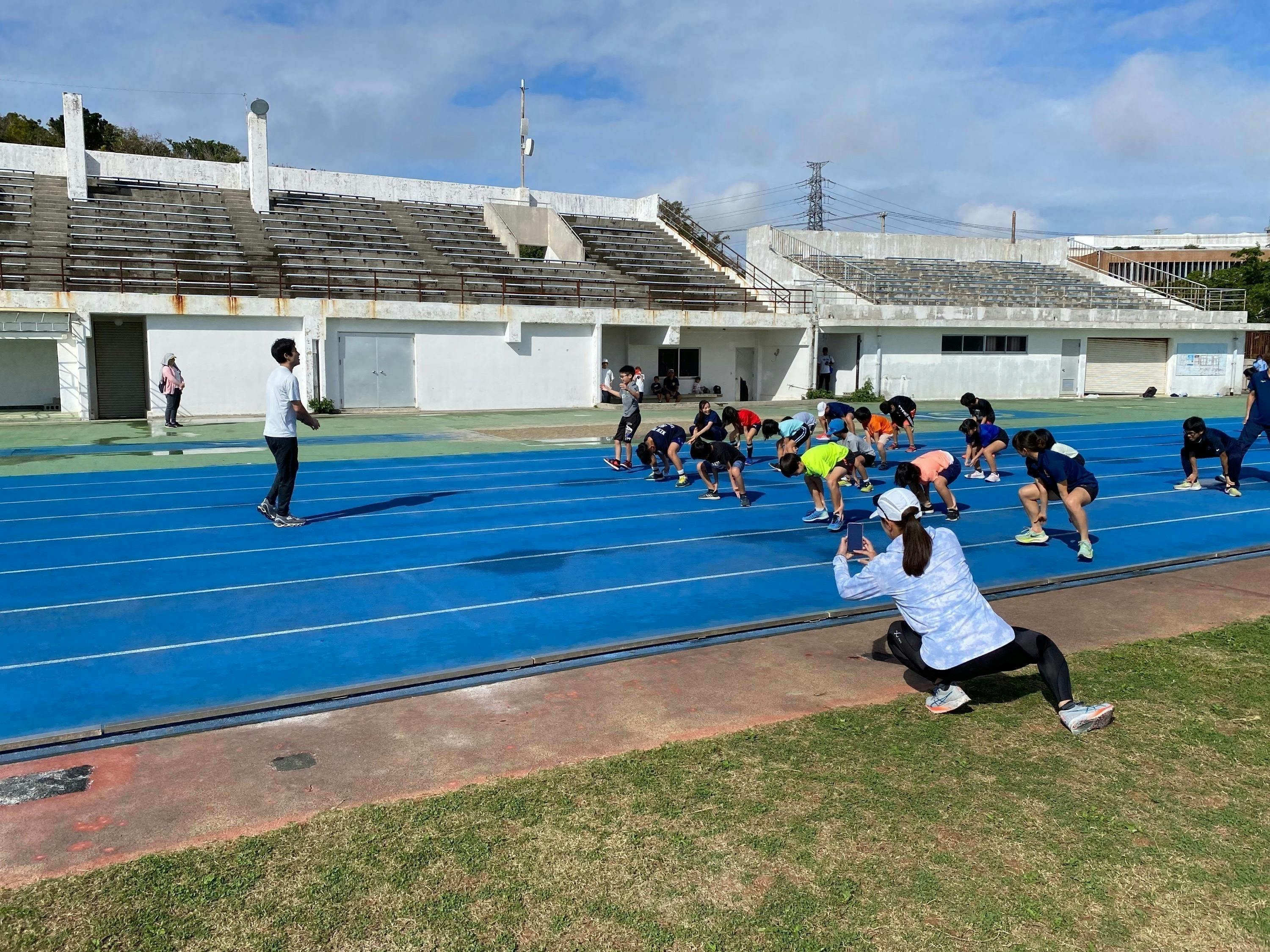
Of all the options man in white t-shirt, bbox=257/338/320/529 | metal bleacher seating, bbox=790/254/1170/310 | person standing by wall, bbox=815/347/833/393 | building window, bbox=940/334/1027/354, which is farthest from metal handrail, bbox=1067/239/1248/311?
man in white t-shirt, bbox=257/338/320/529

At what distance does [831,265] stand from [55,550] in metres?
33.1

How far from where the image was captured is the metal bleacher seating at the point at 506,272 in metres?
31.9

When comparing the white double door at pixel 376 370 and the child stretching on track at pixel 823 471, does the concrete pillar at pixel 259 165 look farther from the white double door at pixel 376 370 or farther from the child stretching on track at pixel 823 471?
the child stretching on track at pixel 823 471

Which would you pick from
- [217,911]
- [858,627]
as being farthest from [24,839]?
[858,627]

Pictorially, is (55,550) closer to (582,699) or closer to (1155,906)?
(582,699)

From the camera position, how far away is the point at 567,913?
3660mm

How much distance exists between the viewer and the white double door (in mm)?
28531

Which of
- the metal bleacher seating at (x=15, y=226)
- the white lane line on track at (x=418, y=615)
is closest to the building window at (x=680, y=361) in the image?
the metal bleacher seating at (x=15, y=226)

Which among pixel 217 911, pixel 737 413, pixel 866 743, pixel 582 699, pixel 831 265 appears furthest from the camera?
pixel 831 265

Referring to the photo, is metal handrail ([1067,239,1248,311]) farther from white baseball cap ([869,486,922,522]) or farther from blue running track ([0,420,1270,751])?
white baseball cap ([869,486,922,522])

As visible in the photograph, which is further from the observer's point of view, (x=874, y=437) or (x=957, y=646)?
(x=874, y=437)

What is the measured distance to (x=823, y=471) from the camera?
11.6m

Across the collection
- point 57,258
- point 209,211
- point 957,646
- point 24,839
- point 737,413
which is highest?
point 209,211

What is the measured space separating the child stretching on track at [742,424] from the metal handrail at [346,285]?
656 inches
